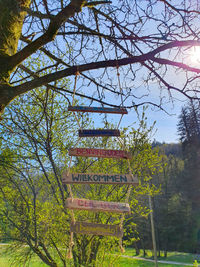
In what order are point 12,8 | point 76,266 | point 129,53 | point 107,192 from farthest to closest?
point 107,192 < point 76,266 < point 129,53 < point 12,8

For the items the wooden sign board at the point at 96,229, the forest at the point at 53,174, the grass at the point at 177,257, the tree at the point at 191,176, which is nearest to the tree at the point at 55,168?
the forest at the point at 53,174

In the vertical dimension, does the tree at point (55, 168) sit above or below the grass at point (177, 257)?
above

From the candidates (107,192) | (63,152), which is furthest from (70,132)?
(107,192)

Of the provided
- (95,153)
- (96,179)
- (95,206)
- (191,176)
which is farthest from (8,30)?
(191,176)

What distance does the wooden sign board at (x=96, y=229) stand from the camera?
158cm

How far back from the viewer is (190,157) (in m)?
Result: 22.1

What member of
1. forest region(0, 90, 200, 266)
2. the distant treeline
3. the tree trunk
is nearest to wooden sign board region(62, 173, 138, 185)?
the tree trunk

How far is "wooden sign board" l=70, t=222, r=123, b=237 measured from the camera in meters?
1.58

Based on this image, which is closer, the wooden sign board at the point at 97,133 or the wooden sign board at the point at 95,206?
the wooden sign board at the point at 95,206

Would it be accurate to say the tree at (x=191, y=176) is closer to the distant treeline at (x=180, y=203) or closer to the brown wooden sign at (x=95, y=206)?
the distant treeline at (x=180, y=203)

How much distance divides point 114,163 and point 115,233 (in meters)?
2.31

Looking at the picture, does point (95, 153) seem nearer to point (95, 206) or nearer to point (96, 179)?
point (96, 179)

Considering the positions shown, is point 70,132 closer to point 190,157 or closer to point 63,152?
point 63,152

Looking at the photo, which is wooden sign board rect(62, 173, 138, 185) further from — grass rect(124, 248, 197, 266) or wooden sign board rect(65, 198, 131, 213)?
grass rect(124, 248, 197, 266)
